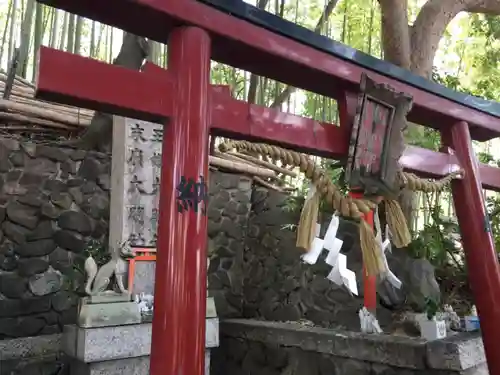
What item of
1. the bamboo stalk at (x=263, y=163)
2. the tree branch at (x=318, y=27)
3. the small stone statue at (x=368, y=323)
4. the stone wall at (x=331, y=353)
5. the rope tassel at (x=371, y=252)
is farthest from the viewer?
the tree branch at (x=318, y=27)

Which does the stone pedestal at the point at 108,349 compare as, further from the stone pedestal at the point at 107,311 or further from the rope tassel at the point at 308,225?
the rope tassel at the point at 308,225

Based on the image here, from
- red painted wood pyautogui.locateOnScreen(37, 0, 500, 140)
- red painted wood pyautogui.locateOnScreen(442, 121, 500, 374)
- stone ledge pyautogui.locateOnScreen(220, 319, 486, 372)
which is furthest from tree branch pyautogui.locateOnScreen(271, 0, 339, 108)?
red painted wood pyautogui.locateOnScreen(37, 0, 500, 140)

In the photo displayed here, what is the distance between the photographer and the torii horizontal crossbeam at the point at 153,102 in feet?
4.87

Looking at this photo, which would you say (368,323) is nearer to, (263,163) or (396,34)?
(263,163)

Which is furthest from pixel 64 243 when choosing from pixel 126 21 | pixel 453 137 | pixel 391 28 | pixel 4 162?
pixel 391 28

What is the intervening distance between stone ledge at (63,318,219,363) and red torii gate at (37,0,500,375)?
1881 millimetres

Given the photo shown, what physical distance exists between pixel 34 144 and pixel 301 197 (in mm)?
2856

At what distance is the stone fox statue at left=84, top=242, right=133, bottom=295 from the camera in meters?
3.42

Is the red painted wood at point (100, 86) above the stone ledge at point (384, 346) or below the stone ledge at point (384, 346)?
above

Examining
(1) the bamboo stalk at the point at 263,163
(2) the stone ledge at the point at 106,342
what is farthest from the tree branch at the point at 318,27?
(2) the stone ledge at the point at 106,342

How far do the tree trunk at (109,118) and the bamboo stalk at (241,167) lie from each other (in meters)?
1.27

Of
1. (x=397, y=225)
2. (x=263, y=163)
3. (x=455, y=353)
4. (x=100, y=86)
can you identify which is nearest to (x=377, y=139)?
(x=397, y=225)

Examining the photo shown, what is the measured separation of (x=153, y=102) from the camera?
1.67m

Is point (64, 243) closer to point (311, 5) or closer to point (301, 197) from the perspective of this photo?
point (301, 197)
